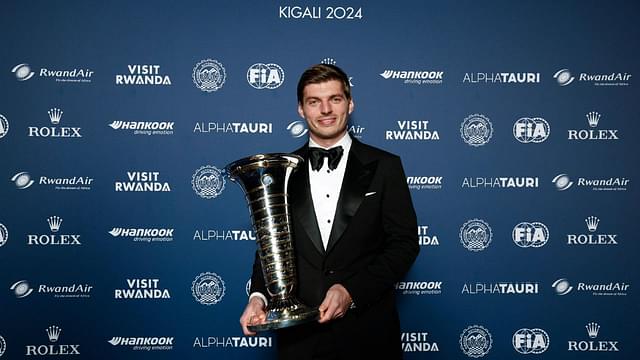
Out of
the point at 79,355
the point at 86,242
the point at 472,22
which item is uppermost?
the point at 472,22

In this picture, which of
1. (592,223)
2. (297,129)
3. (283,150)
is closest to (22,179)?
(283,150)

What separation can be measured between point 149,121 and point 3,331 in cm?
168

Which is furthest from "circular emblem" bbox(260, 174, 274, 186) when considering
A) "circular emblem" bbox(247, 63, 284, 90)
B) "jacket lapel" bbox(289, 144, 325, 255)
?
"circular emblem" bbox(247, 63, 284, 90)

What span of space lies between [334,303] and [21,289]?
253cm

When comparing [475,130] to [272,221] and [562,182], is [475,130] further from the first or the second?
[272,221]

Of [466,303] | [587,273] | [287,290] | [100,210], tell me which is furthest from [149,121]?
[587,273]

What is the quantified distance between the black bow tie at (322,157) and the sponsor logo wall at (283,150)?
1.11m

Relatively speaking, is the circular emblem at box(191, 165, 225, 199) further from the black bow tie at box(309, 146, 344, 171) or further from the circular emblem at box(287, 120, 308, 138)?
the black bow tie at box(309, 146, 344, 171)

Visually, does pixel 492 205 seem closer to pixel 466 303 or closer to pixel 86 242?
pixel 466 303

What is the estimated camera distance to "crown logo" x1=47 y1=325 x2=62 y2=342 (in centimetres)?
337

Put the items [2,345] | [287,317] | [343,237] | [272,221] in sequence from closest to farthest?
1. [287,317]
2. [272,221]
3. [343,237]
4. [2,345]

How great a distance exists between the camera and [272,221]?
1.96 m

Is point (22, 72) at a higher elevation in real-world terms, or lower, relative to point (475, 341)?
higher

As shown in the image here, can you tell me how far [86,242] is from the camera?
11.1 feet
